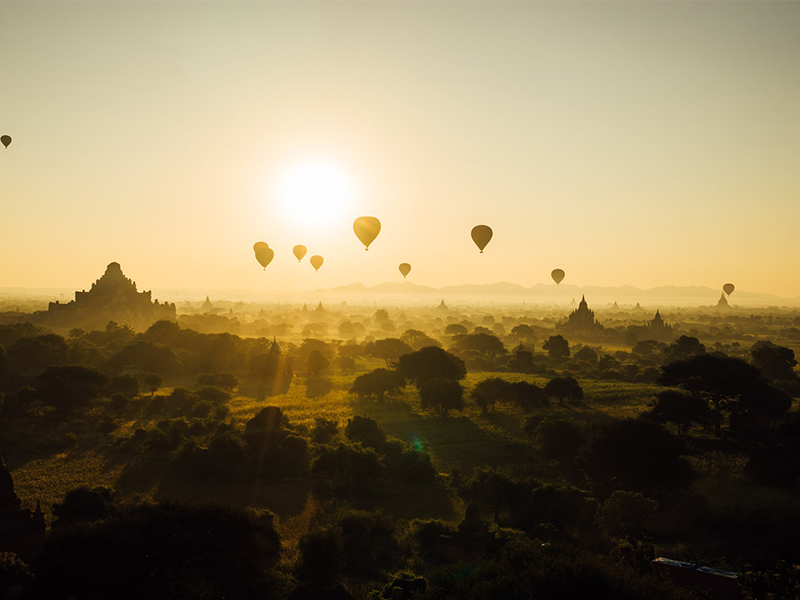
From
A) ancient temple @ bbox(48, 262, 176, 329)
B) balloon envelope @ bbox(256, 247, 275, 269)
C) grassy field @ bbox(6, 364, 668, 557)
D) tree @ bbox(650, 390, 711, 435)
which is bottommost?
grassy field @ bbox(6, 364, 668, 557)

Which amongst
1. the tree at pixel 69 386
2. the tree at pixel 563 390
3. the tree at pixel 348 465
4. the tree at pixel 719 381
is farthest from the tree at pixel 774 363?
the tree at pixel 69 386

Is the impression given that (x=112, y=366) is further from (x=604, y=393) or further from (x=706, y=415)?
(x=706, y=415)

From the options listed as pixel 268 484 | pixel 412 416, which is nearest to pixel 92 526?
pixel 268 484

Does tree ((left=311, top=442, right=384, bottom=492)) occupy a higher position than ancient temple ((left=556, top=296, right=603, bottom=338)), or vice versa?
ancient temple ((left=556, top=296, right=603, bottom=338))

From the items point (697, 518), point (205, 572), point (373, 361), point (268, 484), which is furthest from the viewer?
point (373, 361)

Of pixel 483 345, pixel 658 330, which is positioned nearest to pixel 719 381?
pixel 483 345

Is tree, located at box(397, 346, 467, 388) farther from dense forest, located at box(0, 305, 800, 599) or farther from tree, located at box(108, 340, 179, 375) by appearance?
tree, located at box(108, 340, 179, 375)

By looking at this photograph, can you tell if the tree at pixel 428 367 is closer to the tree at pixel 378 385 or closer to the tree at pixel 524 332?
the tree at pixel 378 385

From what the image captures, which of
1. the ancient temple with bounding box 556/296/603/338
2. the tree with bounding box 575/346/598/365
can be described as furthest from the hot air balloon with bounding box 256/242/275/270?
the ancient temple with bounding box 556/296/603/338
